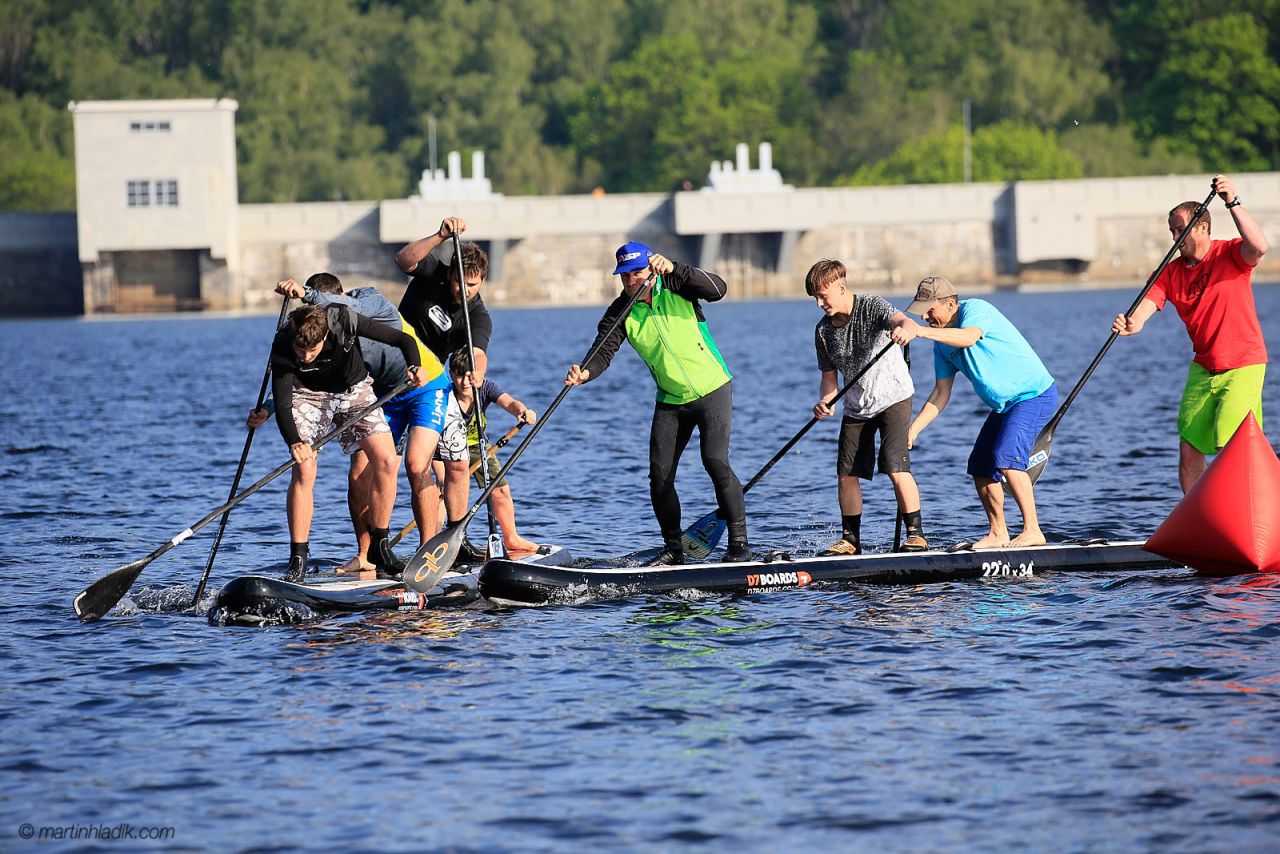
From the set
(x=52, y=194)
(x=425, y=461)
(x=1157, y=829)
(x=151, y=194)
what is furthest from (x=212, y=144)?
(x=1157, y=829)

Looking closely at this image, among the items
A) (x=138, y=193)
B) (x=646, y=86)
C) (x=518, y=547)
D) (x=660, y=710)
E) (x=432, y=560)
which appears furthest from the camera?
(x=646, y=86)

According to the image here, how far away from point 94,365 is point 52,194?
47059mm

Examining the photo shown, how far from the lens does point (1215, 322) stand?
37.8 ft

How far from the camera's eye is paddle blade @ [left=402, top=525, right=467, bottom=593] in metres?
11.1

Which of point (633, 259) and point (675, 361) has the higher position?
point (633, 259)

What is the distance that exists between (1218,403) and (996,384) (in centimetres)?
139

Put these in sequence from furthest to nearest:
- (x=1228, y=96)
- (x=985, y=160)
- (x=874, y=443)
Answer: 1. (x=1228, y=96)
2. (x=985, y=160)
3. (x=874, y=443)

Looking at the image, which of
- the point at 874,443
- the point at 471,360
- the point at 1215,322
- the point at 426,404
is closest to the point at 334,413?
the point at 426,404

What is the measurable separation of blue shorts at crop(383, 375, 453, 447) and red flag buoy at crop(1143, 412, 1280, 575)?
15.5 ft

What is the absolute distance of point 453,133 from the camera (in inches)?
3821

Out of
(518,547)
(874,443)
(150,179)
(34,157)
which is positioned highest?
(34,157)

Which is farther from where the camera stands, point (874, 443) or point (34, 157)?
point (34, 157)

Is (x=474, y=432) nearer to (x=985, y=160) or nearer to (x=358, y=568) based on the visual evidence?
(x=358, y=568)

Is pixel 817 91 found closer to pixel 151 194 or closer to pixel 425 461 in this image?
pixel 151 194
